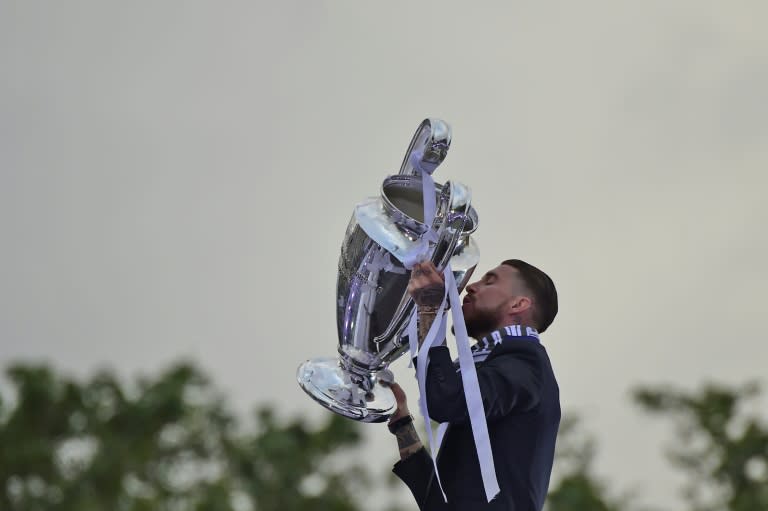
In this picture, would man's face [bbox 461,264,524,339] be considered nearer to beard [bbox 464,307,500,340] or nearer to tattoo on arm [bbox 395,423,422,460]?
beard [bbox 464,307,500,340]

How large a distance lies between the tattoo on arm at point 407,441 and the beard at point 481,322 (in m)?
0.26

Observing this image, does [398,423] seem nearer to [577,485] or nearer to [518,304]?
[518,304]

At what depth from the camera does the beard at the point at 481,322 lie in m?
2.59

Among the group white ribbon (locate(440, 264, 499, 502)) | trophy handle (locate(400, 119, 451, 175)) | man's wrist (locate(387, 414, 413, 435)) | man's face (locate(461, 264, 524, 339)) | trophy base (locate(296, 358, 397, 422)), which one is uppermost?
trophy handle (locate(400, 119, 451, 175))

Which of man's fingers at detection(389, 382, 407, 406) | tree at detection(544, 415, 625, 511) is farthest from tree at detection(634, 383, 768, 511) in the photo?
man's fingers at detection(389, 382, 407, 406)

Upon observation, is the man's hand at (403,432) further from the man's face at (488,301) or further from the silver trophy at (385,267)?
the man's face at (488,301)

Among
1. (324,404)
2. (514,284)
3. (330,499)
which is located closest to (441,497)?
(324,404)

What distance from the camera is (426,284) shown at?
7.44 ft

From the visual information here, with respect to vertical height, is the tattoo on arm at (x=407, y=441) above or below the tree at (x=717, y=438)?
above

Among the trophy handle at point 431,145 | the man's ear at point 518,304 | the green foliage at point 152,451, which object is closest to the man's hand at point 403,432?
the man's ear at point 518,304

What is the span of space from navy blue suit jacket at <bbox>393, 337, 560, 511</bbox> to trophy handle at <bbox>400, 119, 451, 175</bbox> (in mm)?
387

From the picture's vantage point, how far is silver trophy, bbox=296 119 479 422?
234cm

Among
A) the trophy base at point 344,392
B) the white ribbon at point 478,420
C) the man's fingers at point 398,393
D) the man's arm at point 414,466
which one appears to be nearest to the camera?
the white ribbon at point 478,420

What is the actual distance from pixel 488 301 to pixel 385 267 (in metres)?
0.28
